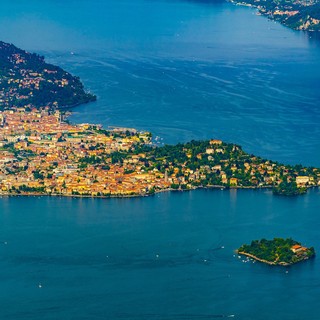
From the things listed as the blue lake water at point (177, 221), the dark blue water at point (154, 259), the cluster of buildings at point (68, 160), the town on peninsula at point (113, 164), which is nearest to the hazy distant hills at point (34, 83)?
the blue lake water at point (177, 221)

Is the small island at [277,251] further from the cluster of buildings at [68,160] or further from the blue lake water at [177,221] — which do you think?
the cluster of buildings at [68,160]

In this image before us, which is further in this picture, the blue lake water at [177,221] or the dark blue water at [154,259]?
the blue lake water at [177,221]

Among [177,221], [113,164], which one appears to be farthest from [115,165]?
[177,221]

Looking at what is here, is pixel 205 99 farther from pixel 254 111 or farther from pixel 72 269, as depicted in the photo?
pixel 72 269

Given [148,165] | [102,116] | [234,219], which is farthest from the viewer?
[102,116]

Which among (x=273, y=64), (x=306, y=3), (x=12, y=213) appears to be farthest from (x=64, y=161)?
(x=306, y=3)

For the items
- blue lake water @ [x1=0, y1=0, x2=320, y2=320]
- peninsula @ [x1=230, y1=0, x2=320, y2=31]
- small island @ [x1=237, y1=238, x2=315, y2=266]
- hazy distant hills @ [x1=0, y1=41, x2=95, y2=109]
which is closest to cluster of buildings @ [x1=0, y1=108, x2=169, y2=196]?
blue lake water @ [x1=0, y1=0, x2=320, y2=320]

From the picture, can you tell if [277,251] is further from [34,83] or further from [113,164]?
[34,83]
